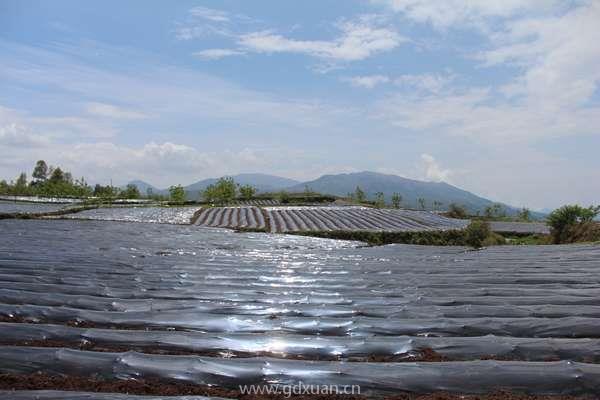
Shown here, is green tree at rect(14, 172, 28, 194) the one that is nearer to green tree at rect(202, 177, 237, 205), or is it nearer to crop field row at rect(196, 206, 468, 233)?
green tree at rect(202, 177, 237, 205)

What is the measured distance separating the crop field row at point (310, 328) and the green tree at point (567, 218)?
15.5 meters

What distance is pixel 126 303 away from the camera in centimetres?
489

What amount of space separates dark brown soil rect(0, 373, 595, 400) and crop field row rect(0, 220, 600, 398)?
Result: 4 centimetres

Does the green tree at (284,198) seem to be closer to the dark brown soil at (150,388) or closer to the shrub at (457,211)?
the shrub at (457,211)

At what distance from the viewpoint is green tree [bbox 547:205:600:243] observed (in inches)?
808

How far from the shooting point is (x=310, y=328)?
404 cm

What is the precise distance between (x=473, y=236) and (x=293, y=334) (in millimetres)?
21961

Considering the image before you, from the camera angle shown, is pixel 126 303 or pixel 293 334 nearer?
pixel 293 334

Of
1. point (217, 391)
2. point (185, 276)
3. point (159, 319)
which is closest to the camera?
point (217, 391)

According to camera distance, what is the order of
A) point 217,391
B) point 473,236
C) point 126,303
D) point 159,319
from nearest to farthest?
point 217,391 < point 159,319 < point 126,303 < point 473,236

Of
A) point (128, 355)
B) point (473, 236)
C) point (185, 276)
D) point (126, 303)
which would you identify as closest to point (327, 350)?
point (128, 355)

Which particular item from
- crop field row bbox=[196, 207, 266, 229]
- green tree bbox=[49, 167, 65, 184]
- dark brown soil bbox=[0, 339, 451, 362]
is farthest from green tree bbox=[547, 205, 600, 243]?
green tree bbox=[49, 167, 65, 184]

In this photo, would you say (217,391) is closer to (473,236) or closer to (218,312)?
(218,312)

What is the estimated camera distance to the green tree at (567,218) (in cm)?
2052
